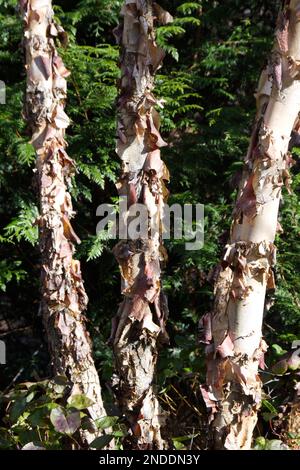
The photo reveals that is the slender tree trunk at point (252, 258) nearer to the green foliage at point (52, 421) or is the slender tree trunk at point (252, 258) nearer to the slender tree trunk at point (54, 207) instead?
the green foliage at point (52, 421)

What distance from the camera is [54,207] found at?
6.98 feet

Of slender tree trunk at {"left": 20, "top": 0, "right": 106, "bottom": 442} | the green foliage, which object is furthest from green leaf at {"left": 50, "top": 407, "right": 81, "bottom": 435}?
slender tree trunk at {"left": 20, "top": 0, "right": 106, "bottom": 442}

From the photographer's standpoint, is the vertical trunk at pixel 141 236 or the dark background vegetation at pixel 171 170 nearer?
the vertical trunk at pixel 141 236

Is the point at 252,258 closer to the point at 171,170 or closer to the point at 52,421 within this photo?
the point at 52,421

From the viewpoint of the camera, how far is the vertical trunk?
1.97 meters

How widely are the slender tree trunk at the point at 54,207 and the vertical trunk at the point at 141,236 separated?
0.49 feet

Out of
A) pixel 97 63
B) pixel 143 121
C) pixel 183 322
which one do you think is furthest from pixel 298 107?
pixel 183 322

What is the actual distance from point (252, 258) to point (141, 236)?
1.17 ft

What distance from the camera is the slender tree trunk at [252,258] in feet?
5.87

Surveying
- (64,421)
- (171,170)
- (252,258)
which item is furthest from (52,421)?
(171,170)

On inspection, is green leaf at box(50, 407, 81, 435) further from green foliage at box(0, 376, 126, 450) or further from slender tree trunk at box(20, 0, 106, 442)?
slender tree trunk at box(20, 0, 106, 442)

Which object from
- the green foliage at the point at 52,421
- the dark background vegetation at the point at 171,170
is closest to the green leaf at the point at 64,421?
the green foliage at the point at 52,421
